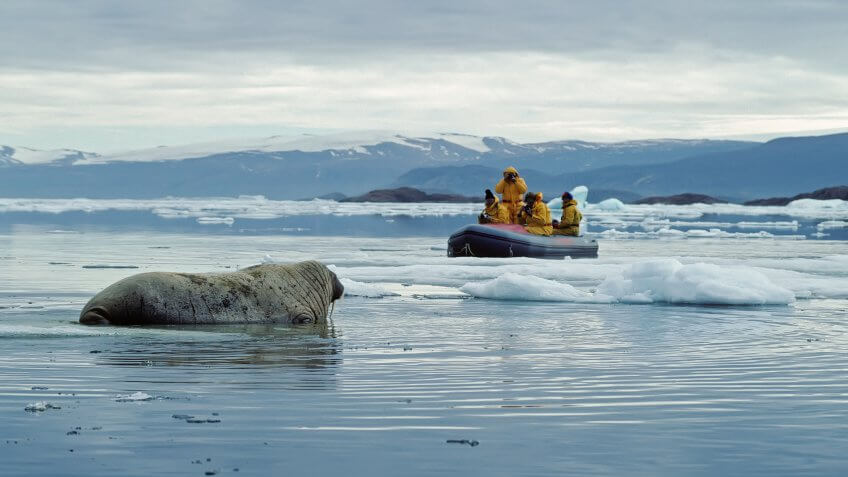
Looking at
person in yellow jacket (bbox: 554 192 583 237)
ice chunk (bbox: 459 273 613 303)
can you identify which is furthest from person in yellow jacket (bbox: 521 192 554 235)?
ice chunk (bbox: 459 273 613 303)

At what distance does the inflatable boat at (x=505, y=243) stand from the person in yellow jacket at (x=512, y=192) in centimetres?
136

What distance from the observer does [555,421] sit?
6199mm

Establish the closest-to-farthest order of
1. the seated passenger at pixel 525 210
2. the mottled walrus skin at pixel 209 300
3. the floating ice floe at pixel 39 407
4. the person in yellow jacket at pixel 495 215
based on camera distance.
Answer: the floating ice floe at pixel 39 407 → the mottled walrus skin at pixel 209 300 → the seated passenger at pixel 525 210 → the person in yellow jacket at pixel 495 215

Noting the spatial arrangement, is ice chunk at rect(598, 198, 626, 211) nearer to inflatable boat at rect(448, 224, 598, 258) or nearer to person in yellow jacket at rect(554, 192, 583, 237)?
person in yellow jacket at rect(554, 192, 583, 237)

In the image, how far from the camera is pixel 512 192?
24.3m

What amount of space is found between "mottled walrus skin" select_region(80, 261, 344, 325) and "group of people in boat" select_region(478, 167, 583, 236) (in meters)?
11.0

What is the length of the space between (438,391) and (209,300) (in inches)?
177

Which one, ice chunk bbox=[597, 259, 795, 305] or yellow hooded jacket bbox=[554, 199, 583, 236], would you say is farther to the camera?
yellow hooded jacket bbox=[554, 199, 583, 236]

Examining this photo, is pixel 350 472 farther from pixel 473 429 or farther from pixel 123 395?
pixel 123 395

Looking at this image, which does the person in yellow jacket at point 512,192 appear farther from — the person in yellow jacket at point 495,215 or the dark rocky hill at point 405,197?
the dark rocky hill at point 405,197

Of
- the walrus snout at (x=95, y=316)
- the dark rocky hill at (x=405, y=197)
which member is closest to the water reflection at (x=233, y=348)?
the walrus snout at (x=95, y=316)

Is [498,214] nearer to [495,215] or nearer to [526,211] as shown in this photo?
[495,215]

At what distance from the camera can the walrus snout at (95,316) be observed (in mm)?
10688

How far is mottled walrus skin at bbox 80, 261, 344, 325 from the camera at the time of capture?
10.9 m
